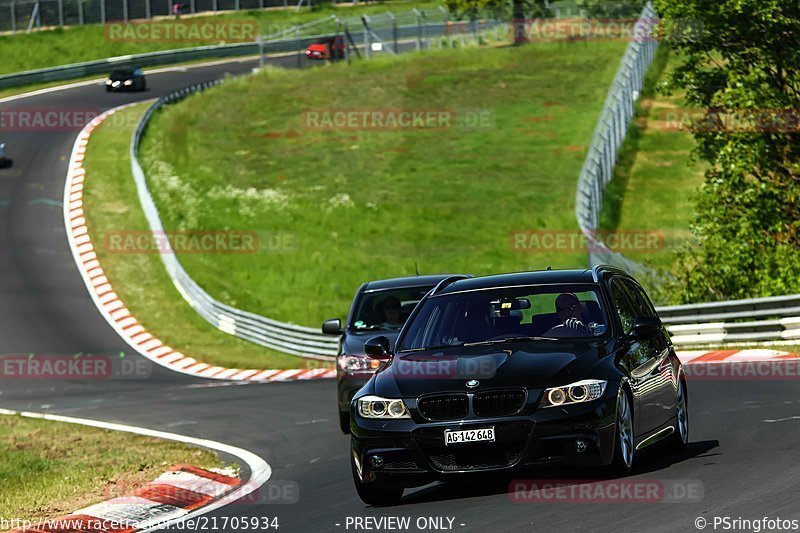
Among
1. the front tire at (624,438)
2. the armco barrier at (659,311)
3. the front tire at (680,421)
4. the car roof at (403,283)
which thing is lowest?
the armco barrier at (659,311)

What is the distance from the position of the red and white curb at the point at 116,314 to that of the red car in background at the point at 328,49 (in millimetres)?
23714

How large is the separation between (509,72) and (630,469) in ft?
190

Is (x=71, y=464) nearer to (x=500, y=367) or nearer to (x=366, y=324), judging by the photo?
(x=366, y=324)

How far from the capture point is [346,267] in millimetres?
38500

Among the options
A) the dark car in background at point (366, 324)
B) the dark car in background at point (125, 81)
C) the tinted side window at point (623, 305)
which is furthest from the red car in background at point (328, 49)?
the tinted side window at point (623, 305)

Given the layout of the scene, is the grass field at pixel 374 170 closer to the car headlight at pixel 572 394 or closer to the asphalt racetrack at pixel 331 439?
the asphalt racetrack at pixel 331 439

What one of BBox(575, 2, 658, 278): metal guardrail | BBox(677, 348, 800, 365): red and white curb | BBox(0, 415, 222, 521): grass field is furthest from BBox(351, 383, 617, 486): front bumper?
BBox(575, 2, 658, 278): metal guardrail

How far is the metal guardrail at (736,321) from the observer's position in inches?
817

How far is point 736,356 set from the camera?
1988cm

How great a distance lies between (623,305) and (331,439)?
18.3ft

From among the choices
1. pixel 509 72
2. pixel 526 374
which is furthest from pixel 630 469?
pixel 509 72

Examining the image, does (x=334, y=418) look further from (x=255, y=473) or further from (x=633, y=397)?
(x=633, y=397)

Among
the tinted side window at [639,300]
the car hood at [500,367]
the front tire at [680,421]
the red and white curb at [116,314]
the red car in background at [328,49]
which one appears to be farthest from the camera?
the red car in background at [328,49]

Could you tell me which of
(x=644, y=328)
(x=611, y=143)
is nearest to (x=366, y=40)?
(x=611, y=143)
